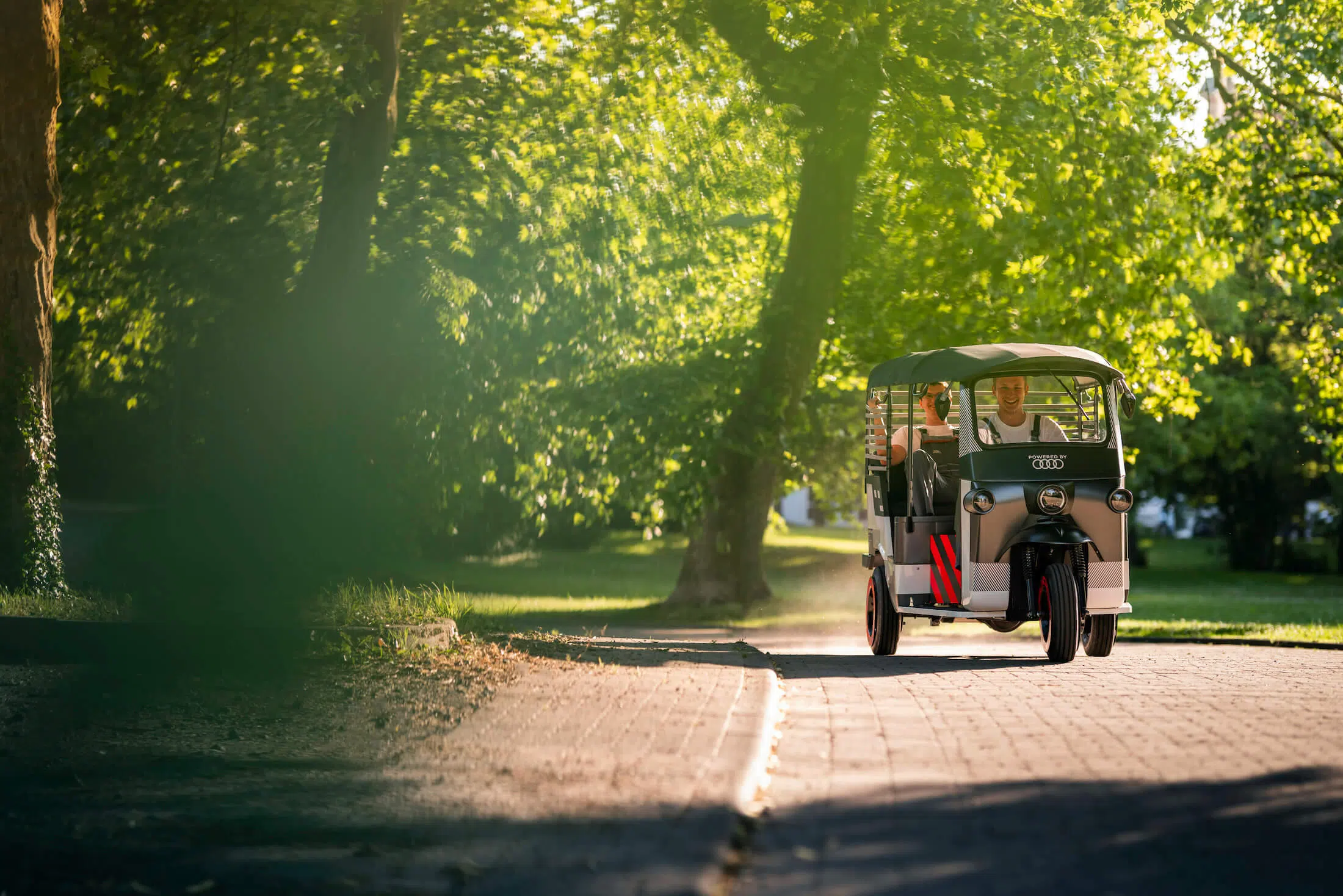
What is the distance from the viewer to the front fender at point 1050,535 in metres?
12.0

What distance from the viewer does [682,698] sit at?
973 centimetres

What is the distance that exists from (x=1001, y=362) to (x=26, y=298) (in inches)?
348

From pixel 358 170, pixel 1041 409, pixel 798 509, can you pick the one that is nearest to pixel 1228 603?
pixel 1041 409

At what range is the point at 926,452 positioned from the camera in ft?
43.5

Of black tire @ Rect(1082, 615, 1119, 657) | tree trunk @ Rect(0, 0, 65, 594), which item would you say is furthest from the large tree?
tree trunk @ Rect(0, 0, 65, 594)

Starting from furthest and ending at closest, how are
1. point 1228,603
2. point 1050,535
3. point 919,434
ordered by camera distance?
point 1228,603, point 919,434, point 1050,535

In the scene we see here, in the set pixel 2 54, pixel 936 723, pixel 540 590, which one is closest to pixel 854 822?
pixel 936 723

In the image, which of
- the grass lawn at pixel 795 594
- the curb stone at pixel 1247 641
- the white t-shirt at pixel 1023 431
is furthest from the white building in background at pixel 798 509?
the white t-shirt at pixel 1023 431

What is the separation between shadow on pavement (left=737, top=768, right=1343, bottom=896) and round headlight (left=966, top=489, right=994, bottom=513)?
15.8 ft

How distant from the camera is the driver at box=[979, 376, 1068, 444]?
494 inches

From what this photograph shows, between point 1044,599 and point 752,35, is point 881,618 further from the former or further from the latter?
point 752,35

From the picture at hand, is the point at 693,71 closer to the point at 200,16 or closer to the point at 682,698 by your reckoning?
the point at 200,16

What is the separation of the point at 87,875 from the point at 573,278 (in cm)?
1671

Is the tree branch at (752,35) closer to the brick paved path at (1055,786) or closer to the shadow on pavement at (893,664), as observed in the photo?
the shadow on pavement at (893,664)
